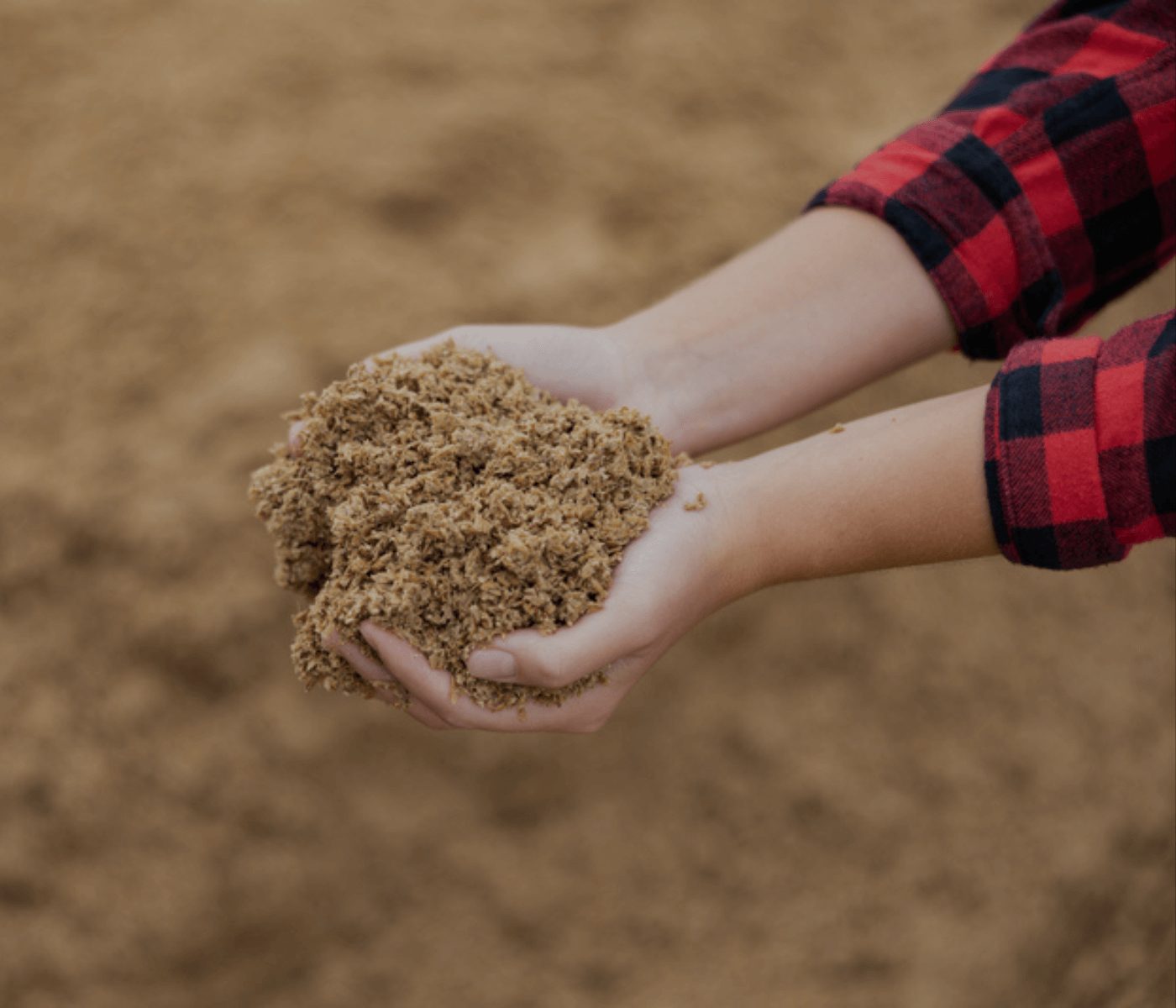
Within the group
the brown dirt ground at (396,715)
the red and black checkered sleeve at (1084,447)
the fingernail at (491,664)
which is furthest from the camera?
the brown dirt ground at (396,715)

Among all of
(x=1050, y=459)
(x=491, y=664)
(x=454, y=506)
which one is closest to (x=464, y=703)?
(x=491, y=664)

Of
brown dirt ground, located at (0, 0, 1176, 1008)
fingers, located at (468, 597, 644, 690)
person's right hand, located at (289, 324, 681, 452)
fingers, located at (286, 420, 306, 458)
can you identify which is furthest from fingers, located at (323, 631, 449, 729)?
brown dirt ground, located at (0, 0, 1176, 1008)

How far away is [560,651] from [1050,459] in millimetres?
449

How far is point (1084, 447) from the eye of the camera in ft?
2.80

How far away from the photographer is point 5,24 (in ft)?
6.16

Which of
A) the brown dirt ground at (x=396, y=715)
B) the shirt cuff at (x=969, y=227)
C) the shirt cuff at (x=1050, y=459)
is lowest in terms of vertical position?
the brown dirt ground at (x=396, y=715)

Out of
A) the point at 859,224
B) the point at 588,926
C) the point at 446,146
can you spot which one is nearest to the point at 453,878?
the point at 588,926

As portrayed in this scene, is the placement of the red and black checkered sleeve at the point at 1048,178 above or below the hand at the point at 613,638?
above

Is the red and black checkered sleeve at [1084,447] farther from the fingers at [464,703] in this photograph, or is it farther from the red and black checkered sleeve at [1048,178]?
Result: the fingers at [464,703]

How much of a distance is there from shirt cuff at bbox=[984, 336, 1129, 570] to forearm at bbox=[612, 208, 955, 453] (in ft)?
0.91

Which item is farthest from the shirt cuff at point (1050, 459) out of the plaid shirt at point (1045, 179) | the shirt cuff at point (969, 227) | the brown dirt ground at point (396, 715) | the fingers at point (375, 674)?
the brown dirt ground at point (396, 715)

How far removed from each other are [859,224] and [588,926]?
40.8 inches

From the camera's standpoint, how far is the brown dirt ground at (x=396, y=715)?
1477mm

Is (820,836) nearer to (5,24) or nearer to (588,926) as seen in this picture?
(588,926)
